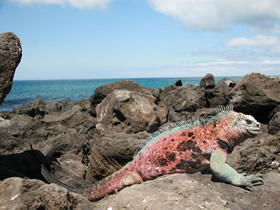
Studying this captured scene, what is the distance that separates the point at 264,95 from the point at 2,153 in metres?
7.11

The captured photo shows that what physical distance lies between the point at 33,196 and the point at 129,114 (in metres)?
4.57

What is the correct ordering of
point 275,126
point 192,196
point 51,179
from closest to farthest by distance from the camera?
point 192,196, point 51,179, point 275,126

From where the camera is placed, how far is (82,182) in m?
4.33

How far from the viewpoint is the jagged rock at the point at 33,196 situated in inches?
91.0

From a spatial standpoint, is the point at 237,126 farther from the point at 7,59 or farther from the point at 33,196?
the point at 7,59

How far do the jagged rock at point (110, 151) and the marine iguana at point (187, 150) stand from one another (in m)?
0.55

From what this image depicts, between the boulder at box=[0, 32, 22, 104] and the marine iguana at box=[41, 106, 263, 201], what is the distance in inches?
43.8

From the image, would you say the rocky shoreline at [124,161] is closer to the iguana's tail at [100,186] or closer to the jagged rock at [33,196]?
the jagged rock at [33,196]

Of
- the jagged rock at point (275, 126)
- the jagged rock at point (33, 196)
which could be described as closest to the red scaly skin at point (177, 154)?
the jagged rock at point (33, 196)

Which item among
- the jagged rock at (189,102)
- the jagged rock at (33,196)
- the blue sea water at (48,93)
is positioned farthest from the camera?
the blue sea water at (48,93)

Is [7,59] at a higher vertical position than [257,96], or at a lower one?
higher

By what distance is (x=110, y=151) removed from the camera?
415 cm

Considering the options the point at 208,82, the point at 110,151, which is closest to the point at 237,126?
the point at 110,151

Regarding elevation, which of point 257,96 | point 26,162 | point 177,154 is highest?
point 257,96
